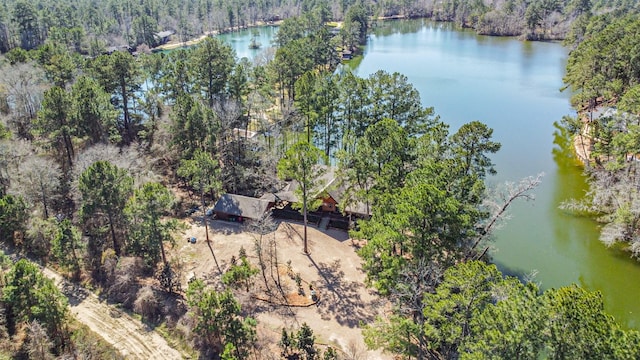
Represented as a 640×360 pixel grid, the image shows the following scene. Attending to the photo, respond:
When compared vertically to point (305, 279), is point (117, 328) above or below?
below

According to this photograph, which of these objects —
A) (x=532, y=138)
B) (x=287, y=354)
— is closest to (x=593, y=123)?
(x=532, y=138)

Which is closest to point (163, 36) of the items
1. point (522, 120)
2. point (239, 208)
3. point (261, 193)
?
point (261, 193)

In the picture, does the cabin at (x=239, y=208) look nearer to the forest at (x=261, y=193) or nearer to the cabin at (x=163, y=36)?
the forest at (x=261, y=193)

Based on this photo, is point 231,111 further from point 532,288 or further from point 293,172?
point 532,288

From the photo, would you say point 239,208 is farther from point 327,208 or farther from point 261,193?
point 327,208

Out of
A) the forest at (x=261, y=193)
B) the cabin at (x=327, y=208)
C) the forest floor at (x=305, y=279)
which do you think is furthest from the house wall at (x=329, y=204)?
the forest at (x=261, y=193)

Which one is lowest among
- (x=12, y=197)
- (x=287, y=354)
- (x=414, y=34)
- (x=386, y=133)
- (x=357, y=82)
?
(x=287, y=354)
